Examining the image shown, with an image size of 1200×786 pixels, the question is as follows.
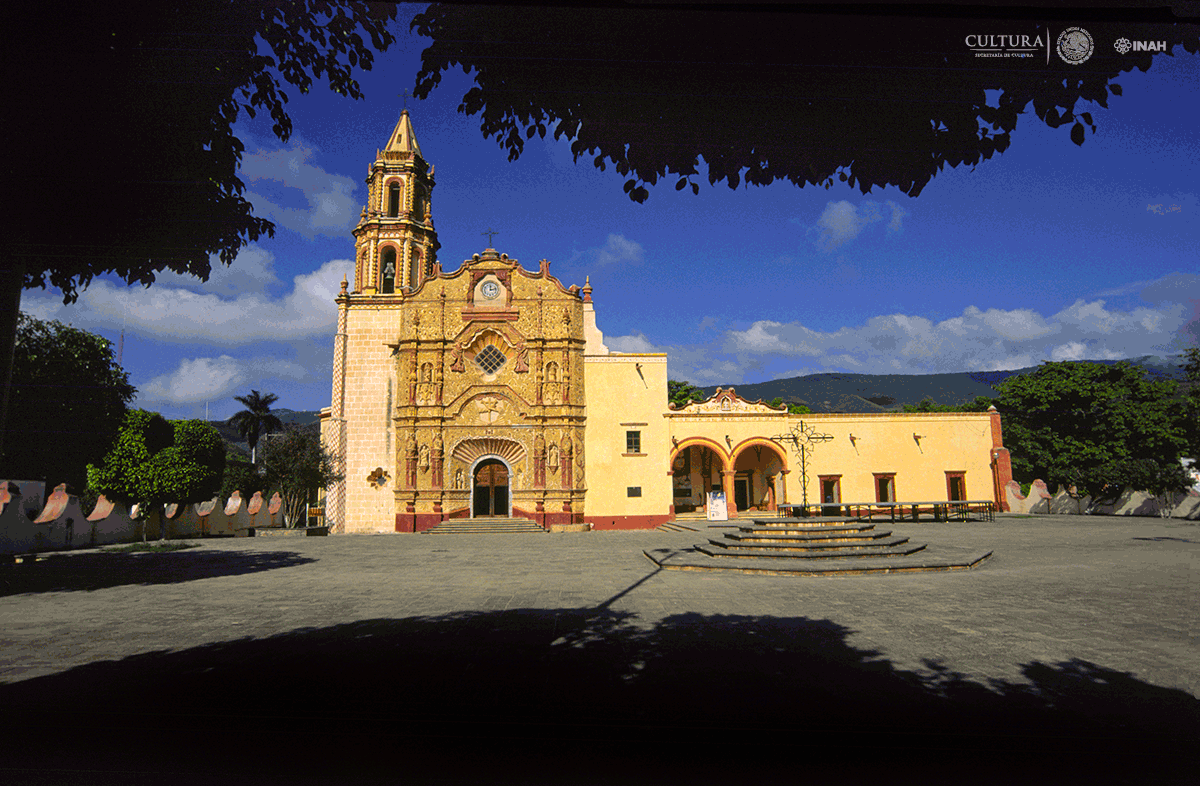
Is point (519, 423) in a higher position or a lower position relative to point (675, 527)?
higher

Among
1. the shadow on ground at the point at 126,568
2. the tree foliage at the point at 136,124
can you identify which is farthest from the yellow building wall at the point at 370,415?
the tree foliage at the point at 136,124

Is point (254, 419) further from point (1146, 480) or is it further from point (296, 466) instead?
point (1146, 480)

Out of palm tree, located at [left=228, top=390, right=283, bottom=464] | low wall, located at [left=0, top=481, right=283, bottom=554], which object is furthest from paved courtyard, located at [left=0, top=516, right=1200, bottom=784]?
palm tree, located at [left=228, top=390, right=283, bottom=464]

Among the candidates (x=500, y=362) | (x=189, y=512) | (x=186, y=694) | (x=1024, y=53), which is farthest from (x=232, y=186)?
(x=189, y=512)

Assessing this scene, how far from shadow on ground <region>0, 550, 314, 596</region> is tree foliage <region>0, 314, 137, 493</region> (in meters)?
3.10

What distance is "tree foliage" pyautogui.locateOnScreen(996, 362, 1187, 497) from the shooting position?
98.4ft

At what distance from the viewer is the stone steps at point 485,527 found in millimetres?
24484

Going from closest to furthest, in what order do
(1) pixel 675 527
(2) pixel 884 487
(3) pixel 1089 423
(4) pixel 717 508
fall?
1. (1) pixel 675 527
2. (4) pixel 717 508
3. (2) pixel 884 487
4. (3) pixel 1089 423

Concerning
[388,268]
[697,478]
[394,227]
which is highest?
[394,227]

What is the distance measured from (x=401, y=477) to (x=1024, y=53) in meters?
25.8

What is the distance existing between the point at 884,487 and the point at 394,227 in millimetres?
27189

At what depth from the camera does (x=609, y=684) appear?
431cm

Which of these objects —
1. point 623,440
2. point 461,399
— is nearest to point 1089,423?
point 623,440

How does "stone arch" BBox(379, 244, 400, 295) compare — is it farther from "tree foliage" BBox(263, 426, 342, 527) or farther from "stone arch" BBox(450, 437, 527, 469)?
"stone arch" BBox(450, 437, 527, 469)
